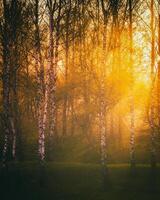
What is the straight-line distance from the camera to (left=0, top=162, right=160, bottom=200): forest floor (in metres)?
18.4

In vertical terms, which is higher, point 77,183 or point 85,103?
point 85,103

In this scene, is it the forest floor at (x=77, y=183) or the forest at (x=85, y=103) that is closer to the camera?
the forest floor at (x=77, y=183)

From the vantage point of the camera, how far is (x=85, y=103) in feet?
109

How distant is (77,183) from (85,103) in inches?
551

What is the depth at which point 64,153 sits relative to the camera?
1217 inches

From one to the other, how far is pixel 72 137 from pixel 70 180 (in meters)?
14.8

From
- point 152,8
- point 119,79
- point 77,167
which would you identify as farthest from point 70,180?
point 119,79

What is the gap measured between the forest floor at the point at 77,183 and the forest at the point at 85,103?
6cm

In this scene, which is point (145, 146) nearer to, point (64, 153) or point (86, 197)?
point (64, 153)

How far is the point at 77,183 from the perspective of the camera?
66.4ft

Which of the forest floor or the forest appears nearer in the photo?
the forest floor

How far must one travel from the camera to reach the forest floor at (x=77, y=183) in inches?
725

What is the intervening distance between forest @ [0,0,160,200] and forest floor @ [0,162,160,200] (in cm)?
6

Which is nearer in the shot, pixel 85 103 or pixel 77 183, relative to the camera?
pixel 77 183
